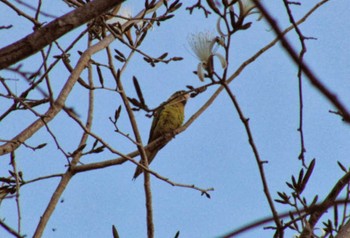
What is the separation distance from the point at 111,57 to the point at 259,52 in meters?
1.13

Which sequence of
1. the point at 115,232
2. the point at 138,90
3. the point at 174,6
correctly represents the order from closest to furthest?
the point at 115,232 → the point at 138,90 → the point at 174,6

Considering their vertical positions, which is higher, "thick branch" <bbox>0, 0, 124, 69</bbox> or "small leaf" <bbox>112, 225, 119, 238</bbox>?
"thick branch" <bbox>0, 0, 124, 69</bbox>

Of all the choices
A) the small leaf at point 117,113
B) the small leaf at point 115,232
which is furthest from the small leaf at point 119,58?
the small leaf at point 115,232

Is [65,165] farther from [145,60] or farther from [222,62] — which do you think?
[222,62]

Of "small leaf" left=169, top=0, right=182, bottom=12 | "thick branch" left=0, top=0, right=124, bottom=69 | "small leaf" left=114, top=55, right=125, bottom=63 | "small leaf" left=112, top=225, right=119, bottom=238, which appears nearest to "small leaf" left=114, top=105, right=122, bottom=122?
"small leaf" left=114, top=55, right=125, bottom=63

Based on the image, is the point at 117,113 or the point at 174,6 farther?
the point at 174,6

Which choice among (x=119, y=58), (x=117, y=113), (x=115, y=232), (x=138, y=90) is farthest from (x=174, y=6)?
(x=115, y=232)

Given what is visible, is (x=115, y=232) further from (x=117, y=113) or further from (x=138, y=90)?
(x=117, y=113)

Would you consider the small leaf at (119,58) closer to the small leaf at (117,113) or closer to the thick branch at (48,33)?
the small leaf at (117,113)

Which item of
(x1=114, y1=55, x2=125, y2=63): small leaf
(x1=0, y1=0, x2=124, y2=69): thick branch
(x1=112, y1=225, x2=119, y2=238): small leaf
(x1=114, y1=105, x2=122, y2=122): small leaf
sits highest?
(x1=114, y1=55, x2=125, y2=63): small leaf

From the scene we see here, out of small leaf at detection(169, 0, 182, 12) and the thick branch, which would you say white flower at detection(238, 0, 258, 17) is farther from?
small leaf at detection(169, 0, 182, 12)

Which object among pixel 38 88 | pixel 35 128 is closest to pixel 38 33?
pixel 38 88

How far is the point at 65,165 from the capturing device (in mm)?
3572

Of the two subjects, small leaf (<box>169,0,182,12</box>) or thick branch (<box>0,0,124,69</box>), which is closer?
thick branch (<box>0,0,124,69</box>)
